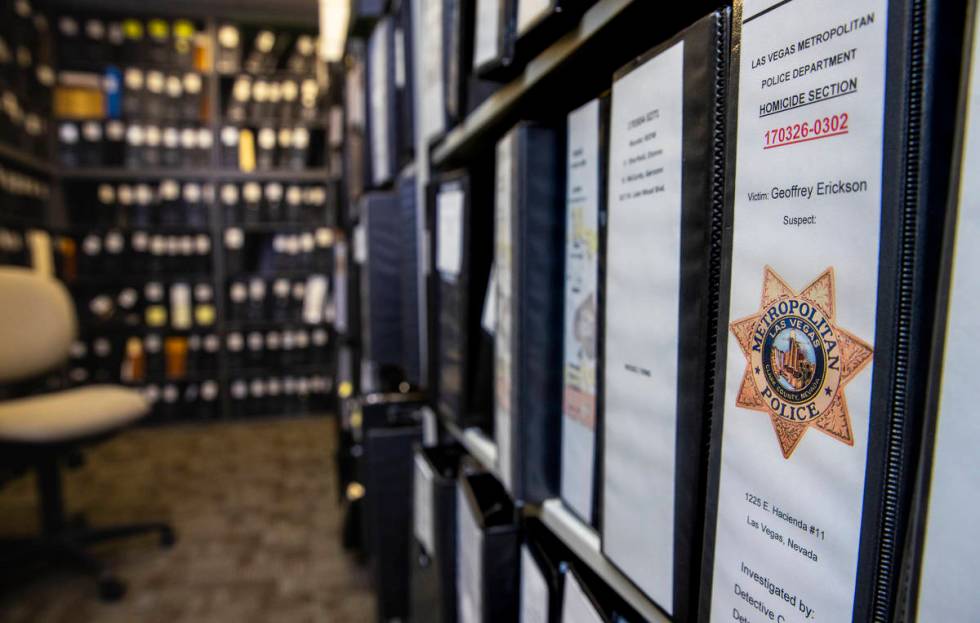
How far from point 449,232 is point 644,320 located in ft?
1.48

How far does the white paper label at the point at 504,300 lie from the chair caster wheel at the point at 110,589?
1.73 m

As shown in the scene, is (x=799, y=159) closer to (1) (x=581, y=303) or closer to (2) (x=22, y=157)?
(1) (x=581, y=303)

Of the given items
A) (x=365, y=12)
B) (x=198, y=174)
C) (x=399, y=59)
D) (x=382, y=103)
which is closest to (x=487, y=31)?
(x=399, y=59)

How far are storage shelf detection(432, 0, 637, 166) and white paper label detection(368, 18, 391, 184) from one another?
0.39 meters

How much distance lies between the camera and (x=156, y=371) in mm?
3717

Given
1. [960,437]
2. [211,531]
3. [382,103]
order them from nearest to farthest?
1. [960,437]
2. [382,103]
3. [211,531]

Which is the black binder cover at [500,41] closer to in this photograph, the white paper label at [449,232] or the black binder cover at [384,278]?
the white paper label at [449,232]

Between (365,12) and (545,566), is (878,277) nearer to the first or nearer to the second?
(545,566)

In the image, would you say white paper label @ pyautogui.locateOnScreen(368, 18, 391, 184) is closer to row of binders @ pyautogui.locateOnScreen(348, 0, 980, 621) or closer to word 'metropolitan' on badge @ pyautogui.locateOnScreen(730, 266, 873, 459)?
row of binders @ pyautogui.locateOnScreen(348, 0, 980, 621)

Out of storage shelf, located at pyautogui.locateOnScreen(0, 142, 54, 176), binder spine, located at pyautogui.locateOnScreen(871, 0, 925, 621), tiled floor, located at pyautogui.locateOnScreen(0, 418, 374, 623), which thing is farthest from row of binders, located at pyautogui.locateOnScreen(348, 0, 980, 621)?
storage shelf, located at pyautogui.locateOnScreen(0, 142, 54, 176)

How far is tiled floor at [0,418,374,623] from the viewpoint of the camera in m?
1.78

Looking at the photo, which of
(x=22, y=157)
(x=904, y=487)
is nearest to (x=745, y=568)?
(x=904, y=487)

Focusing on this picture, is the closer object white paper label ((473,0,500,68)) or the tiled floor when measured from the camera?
white paper label ((473,0,500,68))

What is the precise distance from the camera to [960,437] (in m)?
0.19
